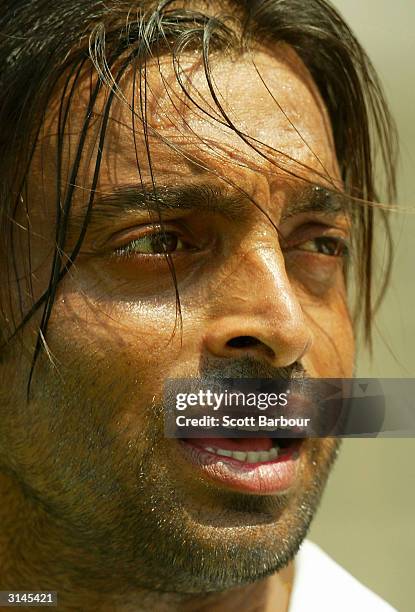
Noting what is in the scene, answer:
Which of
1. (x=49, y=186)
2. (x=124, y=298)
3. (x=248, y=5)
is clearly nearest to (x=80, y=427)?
(x=124, y=298)

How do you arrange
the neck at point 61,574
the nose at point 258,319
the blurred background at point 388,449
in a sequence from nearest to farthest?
1. the nose at point 258,319
2. the neck at point 61,574
3. the blurred background at point 388,449

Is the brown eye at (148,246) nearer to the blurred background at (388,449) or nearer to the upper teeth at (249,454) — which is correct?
the upper teeth at (249,454)

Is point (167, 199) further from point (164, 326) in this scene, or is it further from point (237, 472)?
point (237, 472)

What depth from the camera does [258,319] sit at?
3.01ft

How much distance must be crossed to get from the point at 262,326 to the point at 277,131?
21 cm

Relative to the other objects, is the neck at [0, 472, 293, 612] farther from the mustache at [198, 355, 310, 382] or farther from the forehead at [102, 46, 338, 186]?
the forehead at [102, 46, 338, 186]

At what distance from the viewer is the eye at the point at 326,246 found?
1074 millimetres

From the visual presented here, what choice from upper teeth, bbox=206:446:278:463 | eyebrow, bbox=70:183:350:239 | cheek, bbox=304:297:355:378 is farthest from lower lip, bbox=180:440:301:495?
eyebrow, bbox=70:183:350:239

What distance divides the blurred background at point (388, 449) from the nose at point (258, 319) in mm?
329

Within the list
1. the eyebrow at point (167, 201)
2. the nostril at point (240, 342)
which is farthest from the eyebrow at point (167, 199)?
the nostril at point (240, 342)

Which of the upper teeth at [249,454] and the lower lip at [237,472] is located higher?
the upper teeth at [249,454]

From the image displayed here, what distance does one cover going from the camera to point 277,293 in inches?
36.5

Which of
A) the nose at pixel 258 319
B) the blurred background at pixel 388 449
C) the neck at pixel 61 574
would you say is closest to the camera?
the nose at pixel 258 319

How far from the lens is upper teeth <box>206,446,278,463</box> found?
93cm
